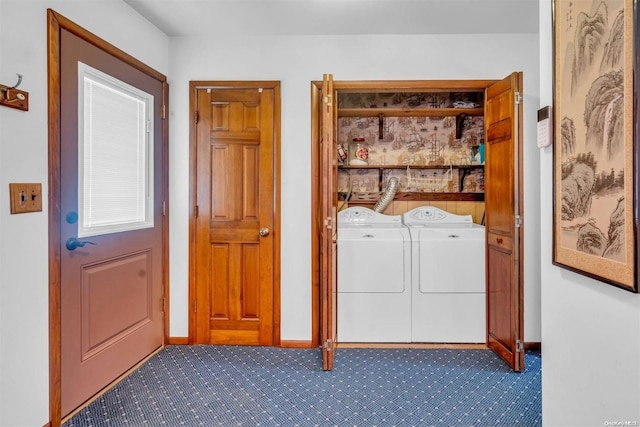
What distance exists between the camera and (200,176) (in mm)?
3049

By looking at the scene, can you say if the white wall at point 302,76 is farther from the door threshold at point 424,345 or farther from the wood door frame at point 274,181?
the door threshold at point 424,345

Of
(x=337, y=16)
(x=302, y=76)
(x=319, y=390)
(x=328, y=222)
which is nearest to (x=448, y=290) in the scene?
(x=328, y=222)

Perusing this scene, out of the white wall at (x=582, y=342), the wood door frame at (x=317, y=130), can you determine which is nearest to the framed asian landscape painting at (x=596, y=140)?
the white wall at (x=582, y=342)

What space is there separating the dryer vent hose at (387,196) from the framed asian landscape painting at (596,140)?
7.11 ft

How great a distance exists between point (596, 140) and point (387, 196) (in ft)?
7.93

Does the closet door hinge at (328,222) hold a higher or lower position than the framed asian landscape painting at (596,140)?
lower

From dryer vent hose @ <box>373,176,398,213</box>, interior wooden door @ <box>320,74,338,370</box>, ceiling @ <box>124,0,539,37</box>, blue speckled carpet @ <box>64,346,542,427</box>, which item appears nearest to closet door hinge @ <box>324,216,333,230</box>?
interior wooden door @ <box>320,74,338,370</box>

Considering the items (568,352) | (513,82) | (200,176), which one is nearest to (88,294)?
(200,176)

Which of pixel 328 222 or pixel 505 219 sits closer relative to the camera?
pixel 328 222

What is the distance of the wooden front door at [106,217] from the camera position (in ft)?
6.75
